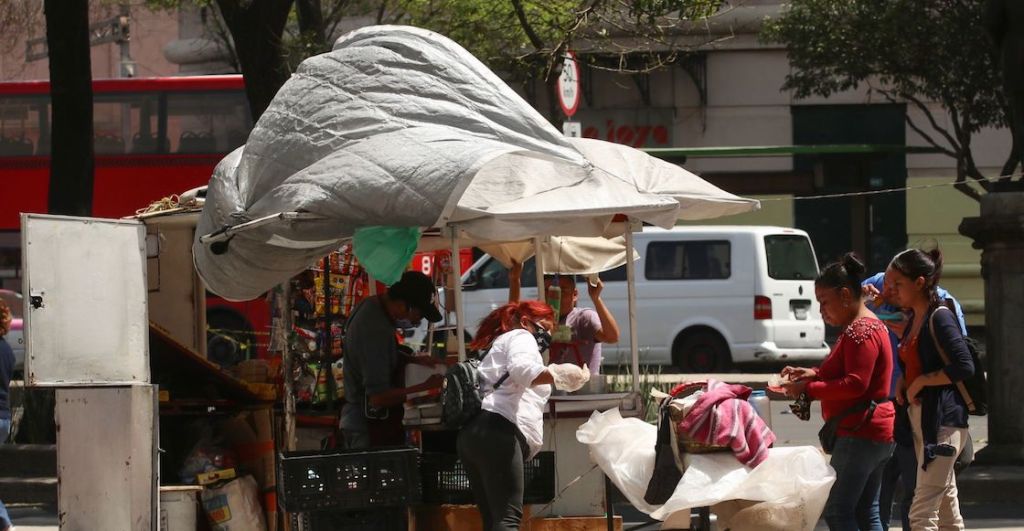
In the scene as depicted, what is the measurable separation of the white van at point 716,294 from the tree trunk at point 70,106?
6779 millimetres

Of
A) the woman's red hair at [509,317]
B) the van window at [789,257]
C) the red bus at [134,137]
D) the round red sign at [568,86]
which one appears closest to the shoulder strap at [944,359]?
the woman's red hair at [509,317]

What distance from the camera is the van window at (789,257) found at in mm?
18859

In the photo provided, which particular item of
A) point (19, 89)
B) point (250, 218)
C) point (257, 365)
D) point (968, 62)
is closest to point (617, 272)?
point (968, 62)

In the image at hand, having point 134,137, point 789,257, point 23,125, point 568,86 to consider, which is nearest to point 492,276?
point 789,257

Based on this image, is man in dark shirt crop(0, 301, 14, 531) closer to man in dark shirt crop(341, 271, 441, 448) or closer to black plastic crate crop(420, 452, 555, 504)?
man in dark shirt crop(341, 271, 441, 448)

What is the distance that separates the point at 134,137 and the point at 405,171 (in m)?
15.2

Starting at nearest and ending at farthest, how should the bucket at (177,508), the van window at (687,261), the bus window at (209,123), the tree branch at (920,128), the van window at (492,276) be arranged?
1. the bucket at (177,508)
2. the van window at (492,276)
3. the van window at (687,261)
4. the bus window at (209,123)
5. the tree branch at (920,128)

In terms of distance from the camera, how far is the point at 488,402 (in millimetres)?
6676

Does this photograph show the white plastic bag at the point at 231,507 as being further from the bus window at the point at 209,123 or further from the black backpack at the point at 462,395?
the bus window at the point at 209,123

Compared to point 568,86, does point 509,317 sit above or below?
below

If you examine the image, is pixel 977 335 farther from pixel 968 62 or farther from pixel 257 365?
pixel 257 365

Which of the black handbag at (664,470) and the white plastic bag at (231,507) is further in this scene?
the white plastic bag at (231,507)

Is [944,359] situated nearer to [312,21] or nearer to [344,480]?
[344,480]

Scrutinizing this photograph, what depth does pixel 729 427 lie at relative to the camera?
6.48 metres
